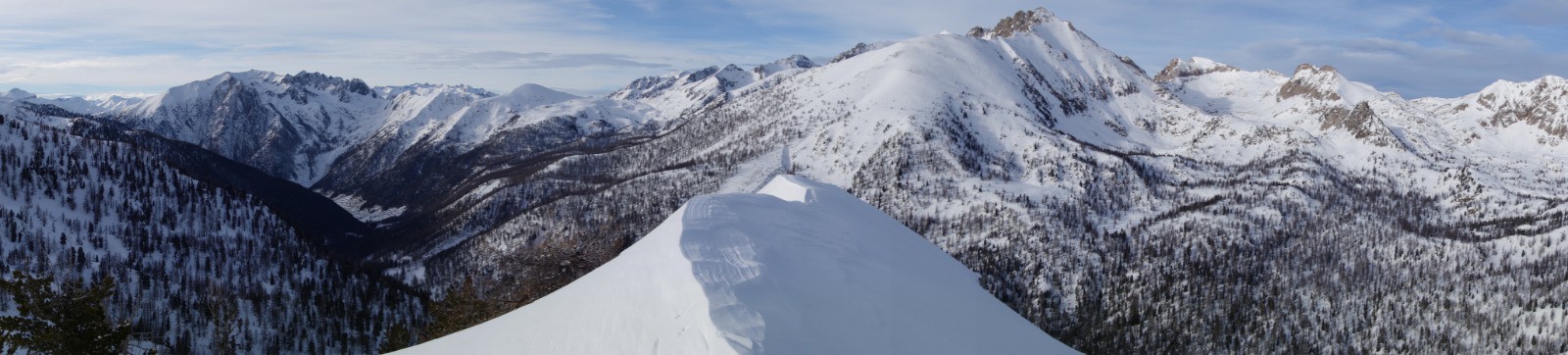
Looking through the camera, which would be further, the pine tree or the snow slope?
the pine tree

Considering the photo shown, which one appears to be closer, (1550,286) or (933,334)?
(933,334)

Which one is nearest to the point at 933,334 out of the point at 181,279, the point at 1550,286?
the point at 181,279

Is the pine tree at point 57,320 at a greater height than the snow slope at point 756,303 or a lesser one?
lesser

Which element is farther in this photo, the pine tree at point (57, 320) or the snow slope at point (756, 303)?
the pine tree at point (57, 320)

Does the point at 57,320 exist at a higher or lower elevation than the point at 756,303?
lower

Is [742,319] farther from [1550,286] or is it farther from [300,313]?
[1550,286]
